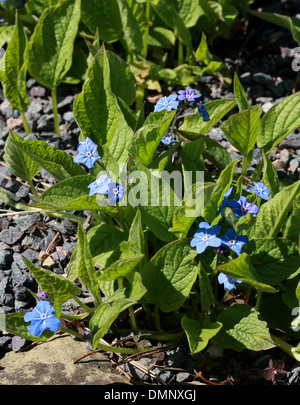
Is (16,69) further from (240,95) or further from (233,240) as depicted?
(233,240)

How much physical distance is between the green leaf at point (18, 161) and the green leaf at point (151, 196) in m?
0.68

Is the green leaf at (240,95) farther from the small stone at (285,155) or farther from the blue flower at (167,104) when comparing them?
the small stone at (285,155)

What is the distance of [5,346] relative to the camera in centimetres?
250

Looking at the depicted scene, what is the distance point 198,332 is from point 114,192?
0.66 metres

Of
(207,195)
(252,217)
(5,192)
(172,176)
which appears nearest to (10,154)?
(5,192)

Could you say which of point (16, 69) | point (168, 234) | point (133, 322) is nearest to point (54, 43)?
point (16, 69)

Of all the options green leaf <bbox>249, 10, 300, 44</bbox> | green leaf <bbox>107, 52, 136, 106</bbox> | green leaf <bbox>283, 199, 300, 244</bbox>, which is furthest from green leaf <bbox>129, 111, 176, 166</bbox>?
green leaf <bbox>249, 10, 300, 44</bbox>

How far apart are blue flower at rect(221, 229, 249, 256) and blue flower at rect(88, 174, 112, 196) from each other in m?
0.51

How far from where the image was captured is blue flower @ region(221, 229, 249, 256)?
2193mm

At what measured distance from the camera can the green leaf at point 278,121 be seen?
2771mm

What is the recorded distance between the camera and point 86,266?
2234 mm

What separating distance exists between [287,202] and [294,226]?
7.0 inches

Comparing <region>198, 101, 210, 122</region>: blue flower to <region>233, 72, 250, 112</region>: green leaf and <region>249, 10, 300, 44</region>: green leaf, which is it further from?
<region>249, 10, 300, 44</region>: green leaf
